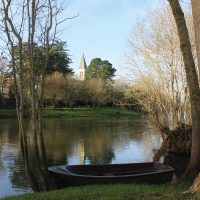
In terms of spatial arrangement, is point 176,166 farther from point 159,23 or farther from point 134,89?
point 159,23

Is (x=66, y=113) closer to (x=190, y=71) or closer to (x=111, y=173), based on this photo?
(x=111, y=173)

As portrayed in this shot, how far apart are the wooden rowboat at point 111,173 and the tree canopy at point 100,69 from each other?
98.7 metres

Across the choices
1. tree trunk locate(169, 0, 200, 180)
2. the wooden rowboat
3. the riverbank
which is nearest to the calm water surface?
the wooden rowboat

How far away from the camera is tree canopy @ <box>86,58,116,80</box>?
116m

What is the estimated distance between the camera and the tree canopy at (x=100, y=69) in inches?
4584

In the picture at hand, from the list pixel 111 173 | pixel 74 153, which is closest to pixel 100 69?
pixel 74 153

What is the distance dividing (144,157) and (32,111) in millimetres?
12646

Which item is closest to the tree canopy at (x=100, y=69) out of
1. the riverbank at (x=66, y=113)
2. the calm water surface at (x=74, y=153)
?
the riverbank at (x=66, y=113)

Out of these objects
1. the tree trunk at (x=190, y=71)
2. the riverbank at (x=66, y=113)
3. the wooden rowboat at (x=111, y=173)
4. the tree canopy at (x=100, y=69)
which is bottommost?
the wooden rowboat at (x=111, y=173)

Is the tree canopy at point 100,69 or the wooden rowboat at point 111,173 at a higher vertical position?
the tree canopy at point 100,69

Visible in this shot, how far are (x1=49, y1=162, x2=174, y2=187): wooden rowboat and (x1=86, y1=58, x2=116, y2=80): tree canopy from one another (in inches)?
3888

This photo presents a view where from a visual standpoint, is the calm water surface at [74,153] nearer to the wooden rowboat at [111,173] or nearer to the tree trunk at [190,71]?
the wooden rowboat at [111,173]

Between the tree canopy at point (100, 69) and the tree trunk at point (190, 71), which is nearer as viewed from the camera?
the tree trunk at point (190, 71)

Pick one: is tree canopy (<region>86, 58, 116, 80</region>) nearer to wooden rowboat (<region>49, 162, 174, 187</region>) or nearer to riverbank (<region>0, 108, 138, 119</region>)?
riverbank (<region>0, 108, 138, 119</region>)
